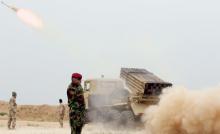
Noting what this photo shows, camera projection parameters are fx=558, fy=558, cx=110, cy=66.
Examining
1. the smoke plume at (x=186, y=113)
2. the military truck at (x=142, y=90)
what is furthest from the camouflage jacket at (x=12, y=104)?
the smoke plume at (x=186, y=113)

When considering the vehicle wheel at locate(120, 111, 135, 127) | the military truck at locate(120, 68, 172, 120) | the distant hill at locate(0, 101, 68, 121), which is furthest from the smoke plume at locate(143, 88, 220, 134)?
the distant hill at locate(0, 101, 68, 121)

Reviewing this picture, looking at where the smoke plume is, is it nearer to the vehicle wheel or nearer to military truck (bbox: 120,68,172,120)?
military truck (bbox: 120,68,172,120)

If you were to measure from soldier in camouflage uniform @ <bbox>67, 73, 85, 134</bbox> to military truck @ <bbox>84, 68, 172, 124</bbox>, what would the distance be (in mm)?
8636

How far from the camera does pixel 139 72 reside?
24.9 m

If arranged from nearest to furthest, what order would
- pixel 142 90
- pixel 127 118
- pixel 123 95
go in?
pixel 142 90 → pixel 127 118 → pixel 123 95

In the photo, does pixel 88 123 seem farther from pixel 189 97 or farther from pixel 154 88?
pixel 189 97

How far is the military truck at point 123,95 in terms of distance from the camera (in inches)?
894

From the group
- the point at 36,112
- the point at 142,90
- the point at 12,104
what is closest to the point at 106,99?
the point at 142,90

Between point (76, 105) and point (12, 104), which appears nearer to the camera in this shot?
point (76, 105)

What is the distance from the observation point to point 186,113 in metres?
14.2

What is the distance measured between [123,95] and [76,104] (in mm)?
10579

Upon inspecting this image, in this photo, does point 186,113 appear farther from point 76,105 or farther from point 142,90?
point 142,90

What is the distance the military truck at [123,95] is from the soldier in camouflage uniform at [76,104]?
28.3ft

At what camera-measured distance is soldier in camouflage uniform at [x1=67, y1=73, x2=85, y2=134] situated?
13977 millimetres
